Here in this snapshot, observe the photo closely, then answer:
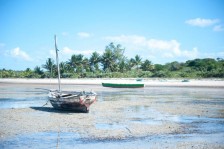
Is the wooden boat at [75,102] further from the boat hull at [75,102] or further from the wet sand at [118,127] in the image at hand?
the wet sand at [118,127]

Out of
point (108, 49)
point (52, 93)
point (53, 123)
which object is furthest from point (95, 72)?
point (53, 123)

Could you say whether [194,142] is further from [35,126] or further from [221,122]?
[35,126]

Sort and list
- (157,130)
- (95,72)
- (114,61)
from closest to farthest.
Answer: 1. (157,130)
2. (95,72)
3. (114,61)

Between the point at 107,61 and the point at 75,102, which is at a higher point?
the point at 107,61

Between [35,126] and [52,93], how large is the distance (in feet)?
24.3

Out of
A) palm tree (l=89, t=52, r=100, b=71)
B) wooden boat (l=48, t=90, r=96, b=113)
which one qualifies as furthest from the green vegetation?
wooden boat (l=48, t=90, r=96, b=113)

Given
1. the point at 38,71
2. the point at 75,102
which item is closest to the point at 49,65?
the point at 38,71

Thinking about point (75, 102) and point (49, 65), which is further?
point (49, 65)

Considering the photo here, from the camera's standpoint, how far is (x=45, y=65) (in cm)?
8581

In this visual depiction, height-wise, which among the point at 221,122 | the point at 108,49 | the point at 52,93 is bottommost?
the point at 221,122

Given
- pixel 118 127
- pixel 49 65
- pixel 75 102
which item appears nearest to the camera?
pixel 118 127

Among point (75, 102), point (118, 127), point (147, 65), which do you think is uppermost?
point (147, 65)

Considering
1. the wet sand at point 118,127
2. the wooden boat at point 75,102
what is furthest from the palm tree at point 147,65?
the wooden boat at point 75,102

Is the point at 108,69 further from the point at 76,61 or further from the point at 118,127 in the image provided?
the point at 118,127
